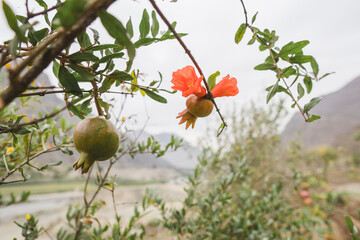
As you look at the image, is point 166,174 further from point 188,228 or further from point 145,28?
point 145,28

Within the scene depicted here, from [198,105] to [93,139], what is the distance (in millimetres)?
232

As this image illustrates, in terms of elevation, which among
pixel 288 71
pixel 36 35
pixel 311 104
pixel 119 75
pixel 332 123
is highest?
pixel 332 123

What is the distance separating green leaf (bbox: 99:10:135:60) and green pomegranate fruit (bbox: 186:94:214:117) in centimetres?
22

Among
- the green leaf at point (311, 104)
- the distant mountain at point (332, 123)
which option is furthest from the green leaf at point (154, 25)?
the distant mountain at point (332, 123)

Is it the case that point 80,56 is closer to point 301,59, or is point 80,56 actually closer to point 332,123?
point 301,59

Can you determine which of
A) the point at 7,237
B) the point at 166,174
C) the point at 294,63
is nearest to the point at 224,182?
the point at 294,63

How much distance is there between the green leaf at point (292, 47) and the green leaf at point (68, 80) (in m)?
0.47

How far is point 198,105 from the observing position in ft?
1.44

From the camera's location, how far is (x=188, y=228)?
1.19m

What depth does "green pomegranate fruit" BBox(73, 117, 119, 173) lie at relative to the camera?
0.38 m

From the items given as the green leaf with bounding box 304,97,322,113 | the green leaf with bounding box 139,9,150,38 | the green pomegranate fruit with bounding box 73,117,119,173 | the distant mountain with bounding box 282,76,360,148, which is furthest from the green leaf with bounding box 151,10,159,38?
the distant mountain with bounding box 282,76,360,148

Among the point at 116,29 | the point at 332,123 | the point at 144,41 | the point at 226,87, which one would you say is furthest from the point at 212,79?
the point at 332,123

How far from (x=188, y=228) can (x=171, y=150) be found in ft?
1.63

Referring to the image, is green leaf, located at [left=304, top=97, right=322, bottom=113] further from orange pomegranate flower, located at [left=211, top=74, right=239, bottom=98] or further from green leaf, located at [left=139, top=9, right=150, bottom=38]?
green leaf, located at [left=139, top=9, right=150, bottom=38]
